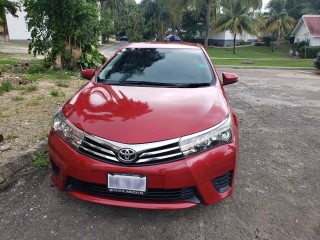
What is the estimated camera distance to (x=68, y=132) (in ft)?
8.21

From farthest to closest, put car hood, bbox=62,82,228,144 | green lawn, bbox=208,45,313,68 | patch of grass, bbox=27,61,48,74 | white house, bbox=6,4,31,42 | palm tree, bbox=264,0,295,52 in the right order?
palm tree, bbox=264,0,295,52
white house, bbox=6,4,31,42
green lawn, bbox=208,45,313,68
patch of grass, bbox=27,61,48,74
car hood, bbox=62,82,228,144

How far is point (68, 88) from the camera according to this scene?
7.07 meters

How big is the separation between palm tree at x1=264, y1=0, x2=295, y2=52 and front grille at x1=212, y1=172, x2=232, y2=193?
4295cm

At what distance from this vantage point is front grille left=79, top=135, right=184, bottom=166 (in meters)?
2.23

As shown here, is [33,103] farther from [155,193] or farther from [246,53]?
[246,53]

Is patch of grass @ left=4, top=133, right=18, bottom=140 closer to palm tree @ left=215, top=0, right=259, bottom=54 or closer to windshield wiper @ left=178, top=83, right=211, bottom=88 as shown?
windshield wiper @ left=178, top=83, right=211, bottom=88

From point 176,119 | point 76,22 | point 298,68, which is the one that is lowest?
point 298,68

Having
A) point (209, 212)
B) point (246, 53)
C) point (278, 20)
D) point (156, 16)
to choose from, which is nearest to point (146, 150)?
point (209, 212)

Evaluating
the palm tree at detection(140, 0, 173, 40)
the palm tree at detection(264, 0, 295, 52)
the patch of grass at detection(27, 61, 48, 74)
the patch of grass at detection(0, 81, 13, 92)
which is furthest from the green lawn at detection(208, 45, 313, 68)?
the patch of grass at detection(0, 81, 13, 92)

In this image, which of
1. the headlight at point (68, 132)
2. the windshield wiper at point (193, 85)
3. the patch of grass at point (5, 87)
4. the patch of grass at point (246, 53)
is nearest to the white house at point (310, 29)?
the patch of grass at point (246, 53)

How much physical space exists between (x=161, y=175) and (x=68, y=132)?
2.97 feet

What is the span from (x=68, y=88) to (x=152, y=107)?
4943mm

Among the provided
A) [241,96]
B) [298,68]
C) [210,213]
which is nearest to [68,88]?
[241,96]

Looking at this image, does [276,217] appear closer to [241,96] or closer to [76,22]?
[241,96]
